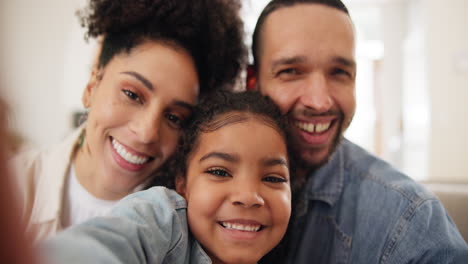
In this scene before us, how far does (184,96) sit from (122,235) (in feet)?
1.88

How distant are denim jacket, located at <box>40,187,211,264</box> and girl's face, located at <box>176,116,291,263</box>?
51 mm

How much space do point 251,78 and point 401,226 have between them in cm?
77

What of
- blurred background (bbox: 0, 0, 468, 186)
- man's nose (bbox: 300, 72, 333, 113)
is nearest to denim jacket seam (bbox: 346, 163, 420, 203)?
man's nose (bbox: 300, 72, 333, 113)

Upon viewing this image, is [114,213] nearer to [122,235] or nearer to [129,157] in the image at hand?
[122,235]

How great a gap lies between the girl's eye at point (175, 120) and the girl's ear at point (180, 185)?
18 cm

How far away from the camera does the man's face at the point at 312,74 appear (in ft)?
3.77

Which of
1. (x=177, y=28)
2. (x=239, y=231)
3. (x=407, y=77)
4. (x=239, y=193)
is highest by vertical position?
(x=407, y=77)

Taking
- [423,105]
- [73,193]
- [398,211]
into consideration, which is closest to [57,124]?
Answer: [73,193]

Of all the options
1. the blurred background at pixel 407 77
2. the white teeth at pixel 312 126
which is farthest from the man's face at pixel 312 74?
the blurred background at pixel 407 77

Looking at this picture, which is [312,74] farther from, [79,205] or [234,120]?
[79,205]

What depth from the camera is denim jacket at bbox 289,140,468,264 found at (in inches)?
40.1

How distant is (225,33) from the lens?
4.56 feet

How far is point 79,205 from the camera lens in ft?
4.19

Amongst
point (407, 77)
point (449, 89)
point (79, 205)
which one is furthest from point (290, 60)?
point (407, 77)
